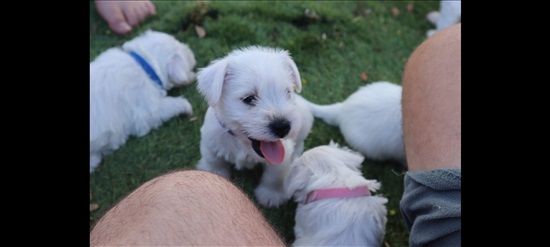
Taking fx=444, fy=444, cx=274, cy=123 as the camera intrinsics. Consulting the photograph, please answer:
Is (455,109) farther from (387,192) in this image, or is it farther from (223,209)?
(223,209)

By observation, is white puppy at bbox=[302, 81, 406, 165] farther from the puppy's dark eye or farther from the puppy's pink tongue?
the puppy's dark eye

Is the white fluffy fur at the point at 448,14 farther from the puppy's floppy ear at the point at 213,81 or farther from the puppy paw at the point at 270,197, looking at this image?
the puppy's floppy ear at the point at 213,81

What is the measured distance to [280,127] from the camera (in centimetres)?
270

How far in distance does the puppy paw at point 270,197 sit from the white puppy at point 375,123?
81 cm

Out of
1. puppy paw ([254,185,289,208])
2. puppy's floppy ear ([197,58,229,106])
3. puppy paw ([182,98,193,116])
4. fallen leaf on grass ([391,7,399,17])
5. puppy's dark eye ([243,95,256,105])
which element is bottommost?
puppy paw ([254,185,289,208])

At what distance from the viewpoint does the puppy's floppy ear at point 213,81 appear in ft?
8.93

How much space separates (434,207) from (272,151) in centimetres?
119

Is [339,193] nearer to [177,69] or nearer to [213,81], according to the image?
[213,81]

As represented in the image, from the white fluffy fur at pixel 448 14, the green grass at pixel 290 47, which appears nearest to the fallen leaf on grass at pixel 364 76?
the green grass at pixel 290 47

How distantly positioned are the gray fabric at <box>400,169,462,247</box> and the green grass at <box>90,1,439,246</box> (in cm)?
132

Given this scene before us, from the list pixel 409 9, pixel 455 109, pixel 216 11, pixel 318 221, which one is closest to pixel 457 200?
pixel 455 109

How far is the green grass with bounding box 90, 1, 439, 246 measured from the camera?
360 cm

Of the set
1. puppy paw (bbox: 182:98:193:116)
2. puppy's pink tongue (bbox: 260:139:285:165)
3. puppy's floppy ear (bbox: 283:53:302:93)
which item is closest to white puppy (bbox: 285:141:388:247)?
puppy's pink tongue (bbox: 260:139:285:165)

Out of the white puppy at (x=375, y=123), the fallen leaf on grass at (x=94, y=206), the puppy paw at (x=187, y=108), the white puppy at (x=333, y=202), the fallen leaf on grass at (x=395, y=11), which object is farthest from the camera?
the fallen leaf on grass at (x=395, y=11)
